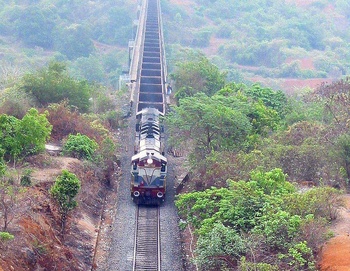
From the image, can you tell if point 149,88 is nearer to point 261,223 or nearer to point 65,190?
point 65,190

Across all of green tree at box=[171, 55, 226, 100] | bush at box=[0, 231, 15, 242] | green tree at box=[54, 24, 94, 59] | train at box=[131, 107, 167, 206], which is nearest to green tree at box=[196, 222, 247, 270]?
bush at box=[0, 231, 15, 242]

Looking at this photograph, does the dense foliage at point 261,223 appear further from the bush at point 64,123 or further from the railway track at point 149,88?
the bush at point 64,123

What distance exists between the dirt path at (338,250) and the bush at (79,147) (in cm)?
1245

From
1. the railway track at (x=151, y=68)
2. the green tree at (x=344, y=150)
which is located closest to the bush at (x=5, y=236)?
the green tree at (x=344, y=150)

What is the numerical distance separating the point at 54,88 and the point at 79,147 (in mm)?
6938

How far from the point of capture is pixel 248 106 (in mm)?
26953

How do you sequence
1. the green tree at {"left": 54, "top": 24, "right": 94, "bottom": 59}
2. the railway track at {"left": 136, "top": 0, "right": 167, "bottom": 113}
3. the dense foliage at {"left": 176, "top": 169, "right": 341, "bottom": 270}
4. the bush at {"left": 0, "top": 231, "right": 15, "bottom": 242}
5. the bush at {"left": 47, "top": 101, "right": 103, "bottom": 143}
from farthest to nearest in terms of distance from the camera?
the green tree at {"left": 54, "top": 24, "right": 94, "bottom": 59} → the railway track at {"left": 136, "top": 0, "right": 167, "bottom": 113} → the bush at {"left": 47, "top": 101, "right": 103, "bottom": 143} → the dense foliage at {"left": 176, "top": 169, "right": 341, "bottom": 270} → the bush at {"left": 0, "top": 231, "right": 15, "bottom": 242}

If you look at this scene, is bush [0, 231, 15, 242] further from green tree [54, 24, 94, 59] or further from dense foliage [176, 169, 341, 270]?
green tree [54, 24, 94, 59]

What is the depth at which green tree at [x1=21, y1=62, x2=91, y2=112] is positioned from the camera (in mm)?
28688

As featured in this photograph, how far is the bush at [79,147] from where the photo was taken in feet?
77.2

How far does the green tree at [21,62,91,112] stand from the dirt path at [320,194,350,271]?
61.0ft

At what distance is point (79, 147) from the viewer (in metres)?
23.6

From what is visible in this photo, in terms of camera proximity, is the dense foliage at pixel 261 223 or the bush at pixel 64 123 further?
the bush at pixel 64 123

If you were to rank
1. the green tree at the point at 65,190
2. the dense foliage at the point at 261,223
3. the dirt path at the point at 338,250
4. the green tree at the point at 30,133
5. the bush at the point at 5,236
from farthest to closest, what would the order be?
the green tree at the point at 30,133
the green tree at the point at 65,190
the dense foliage at the point at 261,223
the dirt path at the point at 338,250
the bush at the point at 5,236
